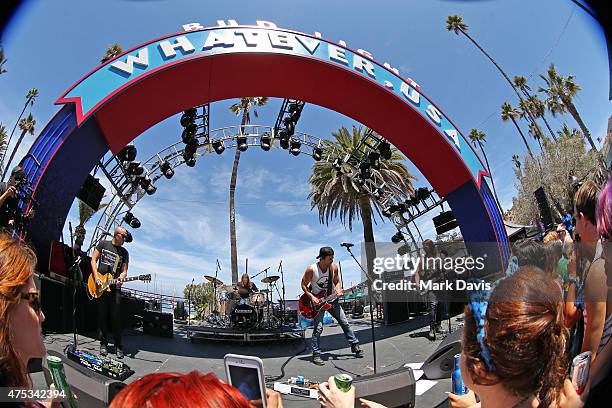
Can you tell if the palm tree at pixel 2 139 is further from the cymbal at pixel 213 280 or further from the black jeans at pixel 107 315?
the cymbal at pixel 213 280

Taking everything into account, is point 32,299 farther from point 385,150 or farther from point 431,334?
point 385,150

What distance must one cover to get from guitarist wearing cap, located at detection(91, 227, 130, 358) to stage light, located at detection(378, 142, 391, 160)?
2971 mm

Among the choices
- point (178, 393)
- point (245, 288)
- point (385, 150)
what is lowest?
point (245, 288)

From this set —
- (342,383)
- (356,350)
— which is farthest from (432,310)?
(342,383)

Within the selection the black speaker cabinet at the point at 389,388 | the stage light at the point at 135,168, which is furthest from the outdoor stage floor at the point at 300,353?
the stage light at the point at 135,168

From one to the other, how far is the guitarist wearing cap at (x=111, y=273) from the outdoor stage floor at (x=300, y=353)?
103mm

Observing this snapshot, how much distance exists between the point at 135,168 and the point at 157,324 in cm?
136

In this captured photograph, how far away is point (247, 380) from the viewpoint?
99 centimetres

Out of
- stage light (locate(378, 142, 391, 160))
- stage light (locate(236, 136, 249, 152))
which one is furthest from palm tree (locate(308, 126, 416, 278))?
stage light (locate(236, 136, 249, 152))

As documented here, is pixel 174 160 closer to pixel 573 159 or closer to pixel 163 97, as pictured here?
pixel 163 97

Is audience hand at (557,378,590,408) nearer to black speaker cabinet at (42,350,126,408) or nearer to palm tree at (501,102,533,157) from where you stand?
palm tree at (501,102,533,157)

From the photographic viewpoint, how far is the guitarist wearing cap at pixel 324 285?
2676 mm

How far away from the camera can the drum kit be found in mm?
5066

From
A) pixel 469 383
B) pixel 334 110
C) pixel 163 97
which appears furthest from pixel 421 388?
pixel 163 97
